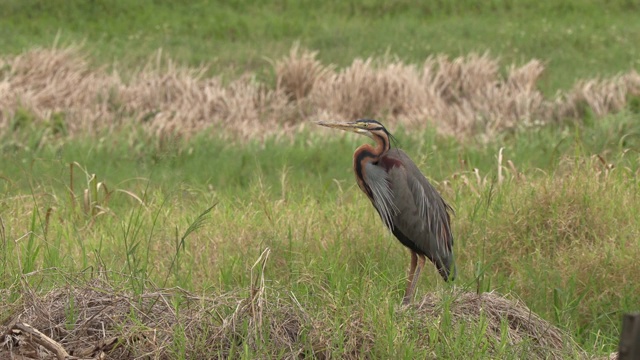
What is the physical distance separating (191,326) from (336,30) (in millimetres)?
11755

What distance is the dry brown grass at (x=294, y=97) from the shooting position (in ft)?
36.9

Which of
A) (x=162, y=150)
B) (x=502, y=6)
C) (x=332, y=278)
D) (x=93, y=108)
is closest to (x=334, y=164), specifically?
(x=162, y=150)

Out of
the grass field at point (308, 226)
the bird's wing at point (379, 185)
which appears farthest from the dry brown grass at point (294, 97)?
the bird's wing at point (379, 185)

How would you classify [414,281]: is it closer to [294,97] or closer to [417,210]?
[417,210]

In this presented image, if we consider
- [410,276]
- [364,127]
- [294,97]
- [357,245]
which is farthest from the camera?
[294,97]

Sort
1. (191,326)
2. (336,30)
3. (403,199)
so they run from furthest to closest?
(336,30) → (403,199) → (191,326)

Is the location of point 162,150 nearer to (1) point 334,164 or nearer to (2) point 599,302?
(1) point 334,164

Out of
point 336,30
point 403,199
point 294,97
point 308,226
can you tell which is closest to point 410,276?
point 403,199

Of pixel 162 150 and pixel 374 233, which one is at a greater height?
pixel 374 233

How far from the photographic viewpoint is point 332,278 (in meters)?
4.84

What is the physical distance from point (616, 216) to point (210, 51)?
30.0 ft

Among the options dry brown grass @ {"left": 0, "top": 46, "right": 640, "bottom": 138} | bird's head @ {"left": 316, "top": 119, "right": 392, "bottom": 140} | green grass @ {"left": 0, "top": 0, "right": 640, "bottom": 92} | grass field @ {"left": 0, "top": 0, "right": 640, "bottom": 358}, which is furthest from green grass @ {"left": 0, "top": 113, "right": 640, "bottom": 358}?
green grass @ {"left": 0, "top": 0, "right": 640, "bottom": 92}

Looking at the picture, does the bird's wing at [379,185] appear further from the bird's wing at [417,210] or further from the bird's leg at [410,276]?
the bird's leg at [410,276]

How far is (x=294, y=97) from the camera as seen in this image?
12.5 meters
